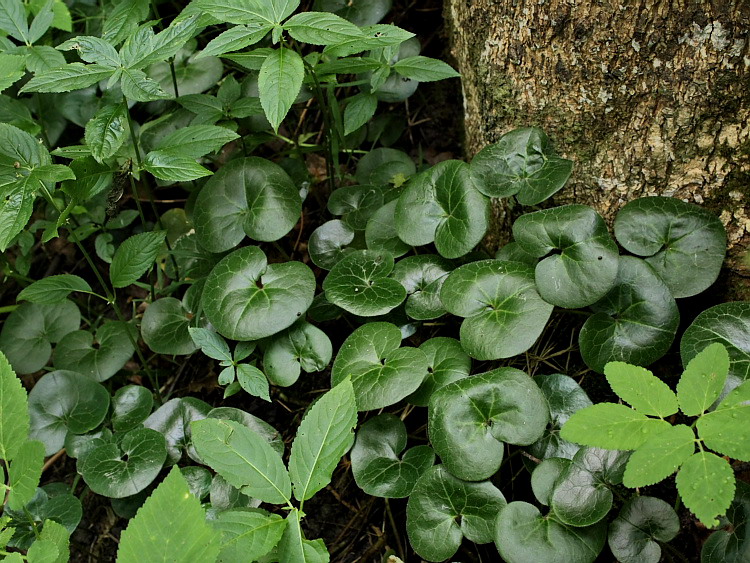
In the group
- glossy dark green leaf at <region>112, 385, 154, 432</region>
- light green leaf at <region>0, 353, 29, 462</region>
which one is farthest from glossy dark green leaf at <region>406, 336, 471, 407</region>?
light green leaf at <region>0, 353, 29, 462</region>

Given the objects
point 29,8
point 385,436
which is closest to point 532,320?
point 385,436

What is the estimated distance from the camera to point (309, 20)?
1655 mm

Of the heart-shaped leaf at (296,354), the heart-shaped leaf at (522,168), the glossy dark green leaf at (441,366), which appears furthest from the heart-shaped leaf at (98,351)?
the heart-shaped leaf at (522,168)

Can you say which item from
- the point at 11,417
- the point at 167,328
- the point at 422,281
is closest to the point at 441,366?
the point at 422,281

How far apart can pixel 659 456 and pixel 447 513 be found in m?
0.59

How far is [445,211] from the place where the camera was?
193cm

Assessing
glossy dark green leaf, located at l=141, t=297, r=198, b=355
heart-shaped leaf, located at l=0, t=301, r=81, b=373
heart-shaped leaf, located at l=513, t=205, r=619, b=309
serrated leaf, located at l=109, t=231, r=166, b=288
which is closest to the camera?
heart-shaped leaf, located at l=513, t=205, r=619, b=309

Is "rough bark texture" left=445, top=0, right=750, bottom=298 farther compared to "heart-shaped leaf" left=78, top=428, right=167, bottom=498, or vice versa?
"heart-shaped leaf" left=78, top=428, right=167, bottom=498

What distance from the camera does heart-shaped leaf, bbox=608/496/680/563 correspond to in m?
1.48

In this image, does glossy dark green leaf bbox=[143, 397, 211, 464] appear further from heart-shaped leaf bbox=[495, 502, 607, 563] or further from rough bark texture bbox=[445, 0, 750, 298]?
rough bark texture bbox=[445, 0, 750, 298]

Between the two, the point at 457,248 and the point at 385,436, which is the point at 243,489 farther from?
the point at 457,248

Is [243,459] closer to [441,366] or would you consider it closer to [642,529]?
[441,366]

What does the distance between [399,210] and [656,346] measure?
831 mm

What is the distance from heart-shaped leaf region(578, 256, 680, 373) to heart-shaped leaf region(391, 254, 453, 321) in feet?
1.44
